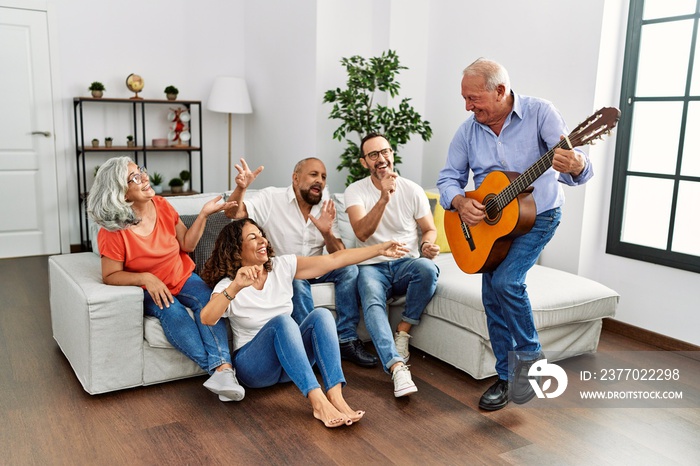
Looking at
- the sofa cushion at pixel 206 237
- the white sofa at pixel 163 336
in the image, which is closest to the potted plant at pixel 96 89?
the white sofa at pixel 163 336

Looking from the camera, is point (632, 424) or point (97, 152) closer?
point (632, 424)

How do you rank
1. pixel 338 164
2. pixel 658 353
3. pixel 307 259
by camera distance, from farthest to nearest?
pixel 338 164 < pixel 658 353 < pixel 307 259

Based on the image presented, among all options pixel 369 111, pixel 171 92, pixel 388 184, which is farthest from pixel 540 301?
pixel 171 92

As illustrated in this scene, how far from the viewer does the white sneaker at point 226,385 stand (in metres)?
2.53

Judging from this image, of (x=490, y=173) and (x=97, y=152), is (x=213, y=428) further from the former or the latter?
(x=97, y=152)

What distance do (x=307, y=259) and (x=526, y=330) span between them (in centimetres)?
97

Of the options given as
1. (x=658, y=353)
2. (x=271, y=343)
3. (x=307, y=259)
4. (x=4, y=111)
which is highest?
(x=4, y=111)

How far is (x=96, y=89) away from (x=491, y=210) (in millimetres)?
3838

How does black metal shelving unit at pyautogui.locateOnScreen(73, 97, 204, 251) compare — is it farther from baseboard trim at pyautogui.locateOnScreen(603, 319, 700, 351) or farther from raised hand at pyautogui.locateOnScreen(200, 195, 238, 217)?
baseboard trim at pyautogui.locateOnScreen(603, 319, 700, 351)

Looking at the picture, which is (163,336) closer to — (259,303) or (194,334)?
(194,334)

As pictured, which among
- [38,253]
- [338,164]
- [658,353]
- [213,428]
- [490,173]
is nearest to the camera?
[213,428]

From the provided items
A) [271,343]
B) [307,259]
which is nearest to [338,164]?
[307,259]

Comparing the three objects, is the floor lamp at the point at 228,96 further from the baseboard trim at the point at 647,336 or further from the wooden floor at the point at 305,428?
the baseboard trim at the point at 647,336

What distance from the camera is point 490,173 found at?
2.59 m
